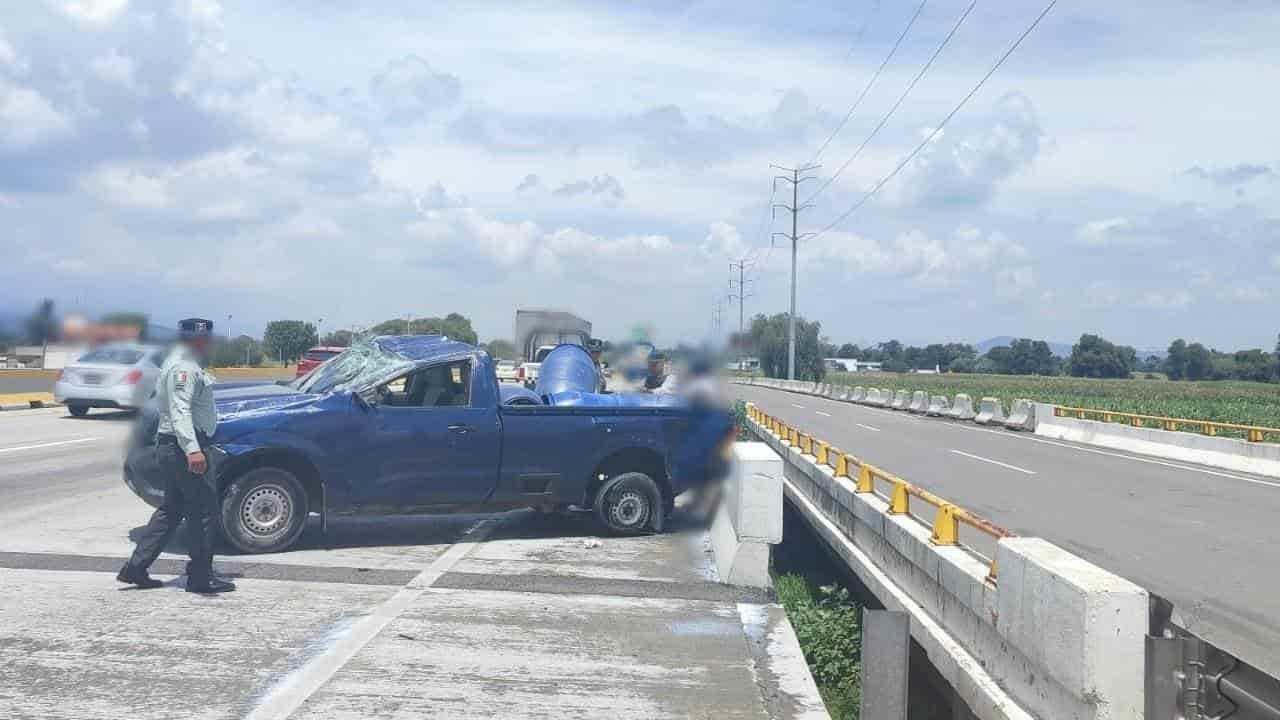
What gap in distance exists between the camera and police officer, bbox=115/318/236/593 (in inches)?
322

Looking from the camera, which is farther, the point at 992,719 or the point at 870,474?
the point at 870,474

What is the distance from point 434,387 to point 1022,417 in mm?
27584

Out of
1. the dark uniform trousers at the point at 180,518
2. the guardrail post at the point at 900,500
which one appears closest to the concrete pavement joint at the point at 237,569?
the dark uniform trousers at the point at 180,518

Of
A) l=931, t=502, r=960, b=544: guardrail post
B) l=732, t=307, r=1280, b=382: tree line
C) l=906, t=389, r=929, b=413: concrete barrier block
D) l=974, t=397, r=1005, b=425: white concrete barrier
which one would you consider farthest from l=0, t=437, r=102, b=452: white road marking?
l=732, t=307, r=1280, b=382: tree line

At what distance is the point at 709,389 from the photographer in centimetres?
1207

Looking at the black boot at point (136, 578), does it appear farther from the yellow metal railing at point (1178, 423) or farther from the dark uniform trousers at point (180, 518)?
the yellow metal railing at point (1178, 423)

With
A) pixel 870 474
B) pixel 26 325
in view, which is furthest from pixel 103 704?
pixel 870 474

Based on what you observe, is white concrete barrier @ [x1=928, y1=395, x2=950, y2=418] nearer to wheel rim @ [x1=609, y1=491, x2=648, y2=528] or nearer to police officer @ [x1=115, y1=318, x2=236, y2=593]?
wheel rim @ [x1=609, y1=491, x2=648, y2=528]

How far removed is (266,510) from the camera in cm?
968

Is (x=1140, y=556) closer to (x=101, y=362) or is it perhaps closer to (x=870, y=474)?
(x=870, y=474)

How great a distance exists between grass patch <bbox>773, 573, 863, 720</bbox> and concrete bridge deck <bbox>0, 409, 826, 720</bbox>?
96 cm

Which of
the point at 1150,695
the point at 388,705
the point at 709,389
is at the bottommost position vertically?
the point at 388,705

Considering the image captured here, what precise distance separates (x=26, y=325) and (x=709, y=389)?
260 inches

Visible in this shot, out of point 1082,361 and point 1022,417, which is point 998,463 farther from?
point 1082,361
